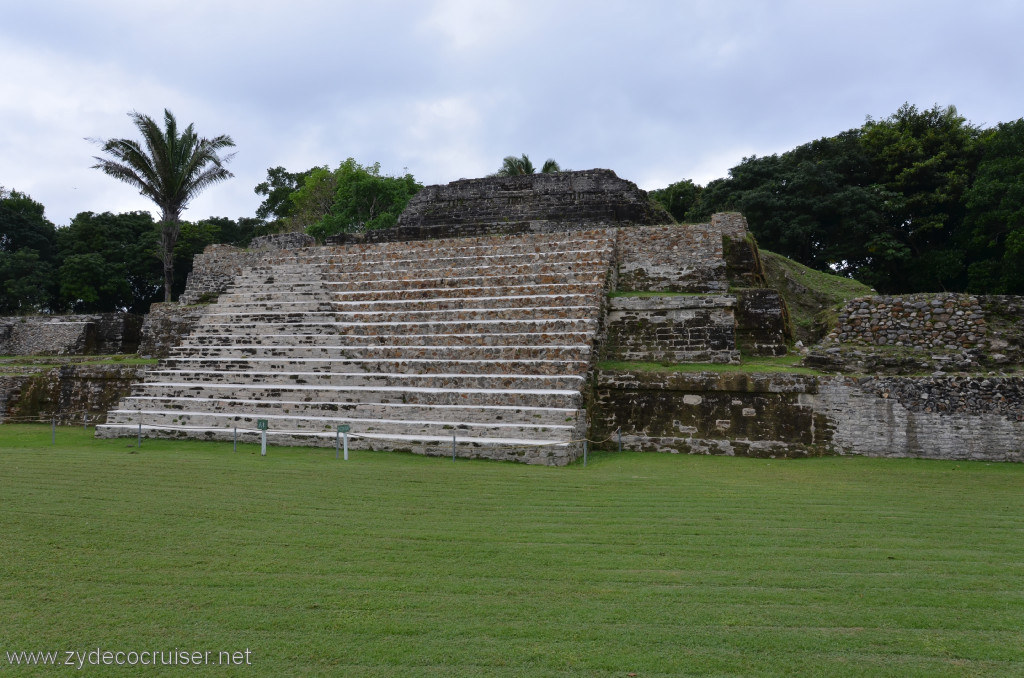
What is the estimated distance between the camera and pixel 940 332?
360 inches

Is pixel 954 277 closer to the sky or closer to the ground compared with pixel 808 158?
closer to the ground

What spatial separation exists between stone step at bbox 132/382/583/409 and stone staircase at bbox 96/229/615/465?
2cm

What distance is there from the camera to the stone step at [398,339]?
9.23 m

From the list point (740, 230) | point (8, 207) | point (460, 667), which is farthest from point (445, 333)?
point (8, 207)

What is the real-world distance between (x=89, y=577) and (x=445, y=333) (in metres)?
6.97

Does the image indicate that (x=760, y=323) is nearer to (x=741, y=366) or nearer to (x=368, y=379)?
(x=741, y=366)

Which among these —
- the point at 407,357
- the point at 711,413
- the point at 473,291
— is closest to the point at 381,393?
the point at 407,357

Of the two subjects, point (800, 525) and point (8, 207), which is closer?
point (800, 525)

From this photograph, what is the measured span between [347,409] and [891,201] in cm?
1870

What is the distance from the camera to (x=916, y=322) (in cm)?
927

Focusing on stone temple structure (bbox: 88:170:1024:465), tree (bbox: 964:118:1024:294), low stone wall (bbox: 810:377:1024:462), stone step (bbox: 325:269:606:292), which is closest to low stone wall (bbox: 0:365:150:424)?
stone temple structure (bbox: 88:170:1024:465)

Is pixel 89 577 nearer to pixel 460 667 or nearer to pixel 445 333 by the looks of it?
pixel 460 667

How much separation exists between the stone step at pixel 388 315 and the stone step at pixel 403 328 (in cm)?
9

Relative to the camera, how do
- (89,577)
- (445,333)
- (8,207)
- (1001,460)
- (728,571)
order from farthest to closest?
(8,207) → (445,333) → (1001,460) → (728,571) → (89,577)
